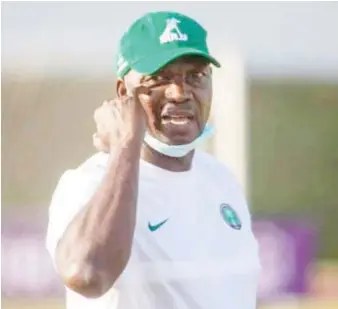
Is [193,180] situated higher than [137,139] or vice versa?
[137,139]

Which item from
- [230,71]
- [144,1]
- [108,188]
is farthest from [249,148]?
[108,188]

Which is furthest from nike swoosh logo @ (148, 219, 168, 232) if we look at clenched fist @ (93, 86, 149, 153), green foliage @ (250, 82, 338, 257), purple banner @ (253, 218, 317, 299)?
green foliage @ (250, 82, 338, 257)

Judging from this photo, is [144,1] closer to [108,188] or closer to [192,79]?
[192,79]

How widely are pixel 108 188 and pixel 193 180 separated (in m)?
0.27

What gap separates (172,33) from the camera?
1179mm

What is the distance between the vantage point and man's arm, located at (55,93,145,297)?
3.26 feet

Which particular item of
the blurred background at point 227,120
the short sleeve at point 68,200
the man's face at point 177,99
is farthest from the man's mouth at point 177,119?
the blurred background at point 227,120

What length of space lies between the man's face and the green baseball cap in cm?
1

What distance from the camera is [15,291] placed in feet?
12.6

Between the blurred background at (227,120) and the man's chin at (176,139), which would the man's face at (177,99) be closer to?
the man's chin at (176,139)

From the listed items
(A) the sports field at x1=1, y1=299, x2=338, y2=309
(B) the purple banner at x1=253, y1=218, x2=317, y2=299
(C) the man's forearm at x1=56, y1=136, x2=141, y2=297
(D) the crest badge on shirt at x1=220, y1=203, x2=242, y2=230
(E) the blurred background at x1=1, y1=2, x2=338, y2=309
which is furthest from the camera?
(B) the purple banner at x1=253, y1=218, x2=317, y2=299

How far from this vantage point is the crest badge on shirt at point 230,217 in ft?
4.13

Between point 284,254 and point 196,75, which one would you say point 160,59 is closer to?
point 196,75

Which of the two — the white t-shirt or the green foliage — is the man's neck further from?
the green foliage
